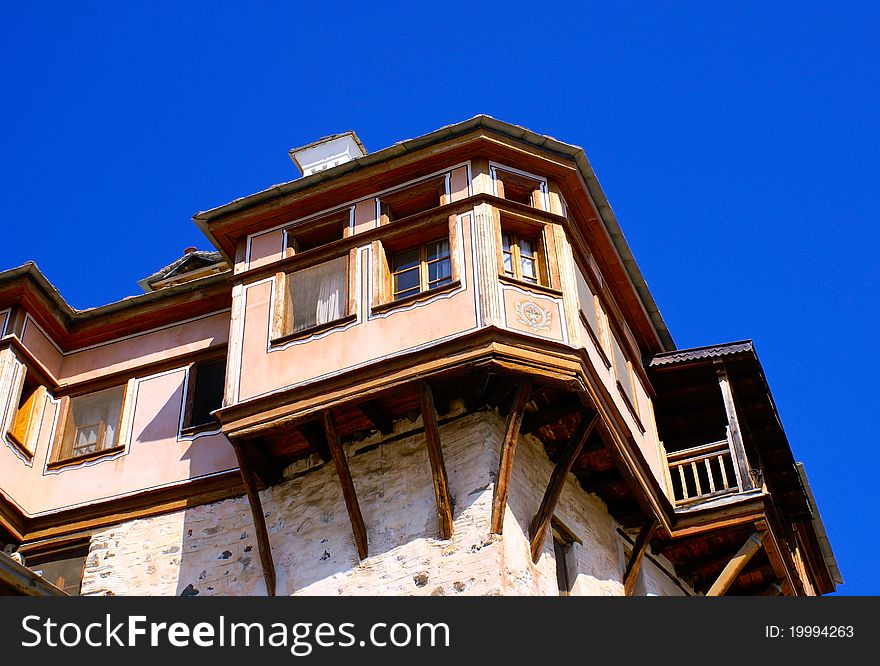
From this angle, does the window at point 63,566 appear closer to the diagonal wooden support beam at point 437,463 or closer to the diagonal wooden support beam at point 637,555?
the diagonal wooden support beam at point 437,463

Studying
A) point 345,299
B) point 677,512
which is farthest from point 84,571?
point 677,512

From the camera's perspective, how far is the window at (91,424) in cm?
2112

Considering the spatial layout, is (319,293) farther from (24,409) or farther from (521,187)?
(24,409)

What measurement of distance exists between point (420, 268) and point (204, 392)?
13.5 ft

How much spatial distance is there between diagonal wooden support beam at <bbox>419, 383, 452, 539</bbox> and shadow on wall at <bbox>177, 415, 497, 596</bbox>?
14 centimetres

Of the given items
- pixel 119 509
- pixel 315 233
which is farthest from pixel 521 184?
pixel 119 509

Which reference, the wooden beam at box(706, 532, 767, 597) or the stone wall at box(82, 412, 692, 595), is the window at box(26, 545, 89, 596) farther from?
the wooden beam at box(706, 532, 767, 597)

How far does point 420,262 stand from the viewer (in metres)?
19.2

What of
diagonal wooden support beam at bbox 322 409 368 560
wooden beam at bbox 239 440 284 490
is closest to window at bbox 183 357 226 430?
wooden beam at bbox 239 440 284 490

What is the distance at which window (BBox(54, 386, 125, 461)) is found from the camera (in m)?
21.1

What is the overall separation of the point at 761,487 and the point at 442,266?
18.1 ft

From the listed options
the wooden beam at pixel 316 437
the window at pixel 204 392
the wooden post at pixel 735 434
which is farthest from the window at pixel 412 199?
the wooden post at pixel 735 434

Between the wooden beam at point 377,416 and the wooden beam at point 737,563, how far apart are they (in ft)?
16.1

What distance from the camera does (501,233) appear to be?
1908 centimetres
